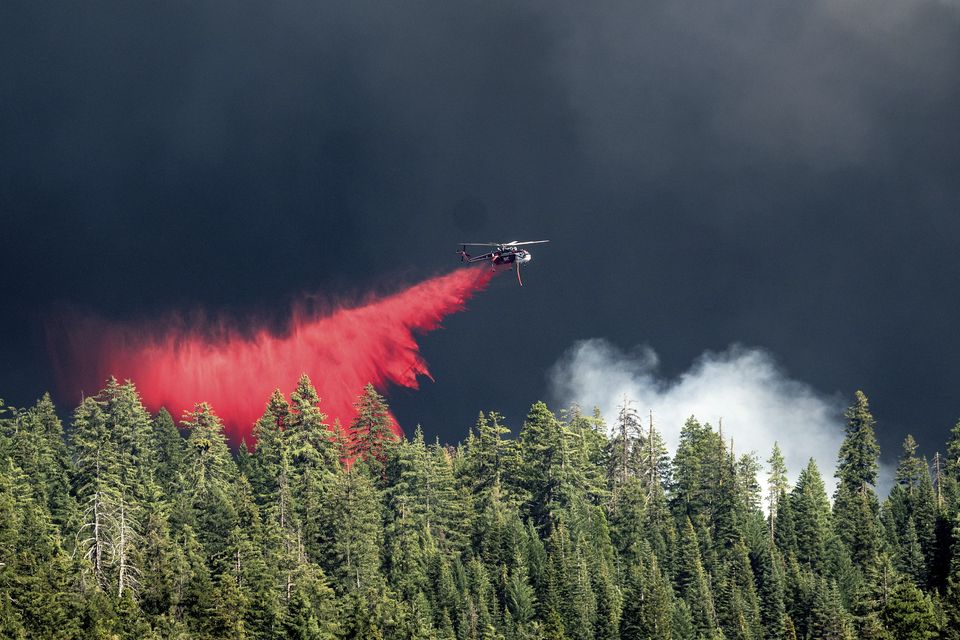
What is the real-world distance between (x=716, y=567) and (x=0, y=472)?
67677mm

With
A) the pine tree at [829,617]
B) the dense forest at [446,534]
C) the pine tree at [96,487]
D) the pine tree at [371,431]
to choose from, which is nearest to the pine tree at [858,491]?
the dense forest at [446,534]

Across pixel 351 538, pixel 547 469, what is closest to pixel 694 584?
pixel 547 469

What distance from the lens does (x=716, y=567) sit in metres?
152

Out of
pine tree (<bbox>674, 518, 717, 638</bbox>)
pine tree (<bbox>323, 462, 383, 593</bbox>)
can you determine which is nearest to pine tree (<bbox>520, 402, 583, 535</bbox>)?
pine tree (<bbox>674, 518, 717, 638</bbox>)

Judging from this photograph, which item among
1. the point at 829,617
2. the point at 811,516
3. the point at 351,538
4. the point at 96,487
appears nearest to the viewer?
the point at 96,487

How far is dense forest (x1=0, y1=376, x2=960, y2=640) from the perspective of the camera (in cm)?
12006

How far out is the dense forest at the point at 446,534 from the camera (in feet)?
394

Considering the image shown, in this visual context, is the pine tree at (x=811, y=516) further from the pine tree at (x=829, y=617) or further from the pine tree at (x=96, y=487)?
the pine tree at (x=96, y=487)

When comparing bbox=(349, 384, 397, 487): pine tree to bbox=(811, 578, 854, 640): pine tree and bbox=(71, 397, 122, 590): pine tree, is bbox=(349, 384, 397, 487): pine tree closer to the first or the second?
bbox=(71, 397, 122, 590): pine tree

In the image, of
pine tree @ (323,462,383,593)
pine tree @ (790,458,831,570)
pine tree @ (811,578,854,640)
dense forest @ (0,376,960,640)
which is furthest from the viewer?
pine tree @ (790,458,831,570)

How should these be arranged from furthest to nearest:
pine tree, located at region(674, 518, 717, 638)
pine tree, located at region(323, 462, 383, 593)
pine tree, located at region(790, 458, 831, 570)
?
1. pine tree, located at region(790, 458, 831, 570)
2. pine tree, located at region(674, 518, 717, 638)
3. pine tree, located at region(323, 462, 383, 593)

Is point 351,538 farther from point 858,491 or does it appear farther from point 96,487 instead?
point 858,491

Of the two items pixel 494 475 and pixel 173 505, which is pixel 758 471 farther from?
pixel 173 505

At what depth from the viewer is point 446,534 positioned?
497 feet
